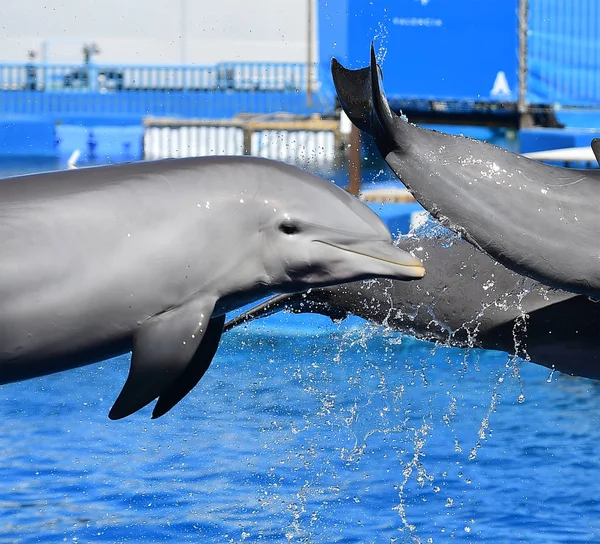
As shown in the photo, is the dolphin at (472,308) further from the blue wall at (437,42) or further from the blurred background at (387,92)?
the blue wall at (437,42)

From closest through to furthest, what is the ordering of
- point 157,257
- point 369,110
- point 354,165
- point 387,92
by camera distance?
point 157,257 → point 369,110 → point 354,165 → point 387,92

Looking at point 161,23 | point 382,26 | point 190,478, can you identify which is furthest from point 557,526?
point 161,23

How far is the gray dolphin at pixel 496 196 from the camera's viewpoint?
479 centimetres

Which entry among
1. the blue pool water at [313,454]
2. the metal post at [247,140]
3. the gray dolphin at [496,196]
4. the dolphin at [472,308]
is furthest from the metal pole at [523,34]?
the gray dolphin at [496,196]

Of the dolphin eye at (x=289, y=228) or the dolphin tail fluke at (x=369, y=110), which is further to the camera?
the dolphin tail fluke at (x=369, y=110)

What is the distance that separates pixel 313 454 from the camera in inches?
288

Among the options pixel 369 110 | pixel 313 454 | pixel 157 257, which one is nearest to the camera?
pixel 157 257

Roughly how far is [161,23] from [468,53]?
1484cm

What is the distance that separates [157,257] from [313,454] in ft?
11.4

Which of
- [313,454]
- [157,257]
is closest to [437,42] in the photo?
[313,454]

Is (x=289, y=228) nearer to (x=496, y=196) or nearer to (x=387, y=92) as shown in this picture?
(x=496, y=196)

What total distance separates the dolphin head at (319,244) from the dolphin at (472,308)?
156cm

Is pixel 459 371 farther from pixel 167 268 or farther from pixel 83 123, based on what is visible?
pixel 83 123

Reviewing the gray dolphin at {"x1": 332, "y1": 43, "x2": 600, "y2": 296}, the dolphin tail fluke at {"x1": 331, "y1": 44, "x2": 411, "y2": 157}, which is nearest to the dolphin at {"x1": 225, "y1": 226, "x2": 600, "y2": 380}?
the gray dolphin at {"x1": 332, "y1": 43, "x2": 600, "y2": 296}
